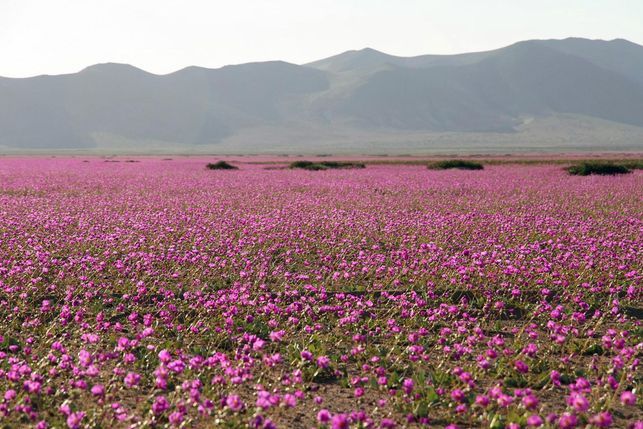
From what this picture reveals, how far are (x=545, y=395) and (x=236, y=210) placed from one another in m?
11.9

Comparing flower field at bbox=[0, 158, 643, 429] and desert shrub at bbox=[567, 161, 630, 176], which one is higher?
desert shrub at bbox=[567, 161, 630, 176]

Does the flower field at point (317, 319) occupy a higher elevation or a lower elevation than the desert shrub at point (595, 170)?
lower

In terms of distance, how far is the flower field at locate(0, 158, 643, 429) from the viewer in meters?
5.07

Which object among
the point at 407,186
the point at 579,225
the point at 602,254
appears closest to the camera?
the point at 602,254

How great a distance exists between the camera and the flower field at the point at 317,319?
507 centimetres

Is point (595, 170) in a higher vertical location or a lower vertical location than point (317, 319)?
higher

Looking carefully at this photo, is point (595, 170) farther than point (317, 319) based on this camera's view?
Yes

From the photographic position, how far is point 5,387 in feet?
18.0

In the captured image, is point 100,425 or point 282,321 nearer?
point 100,425

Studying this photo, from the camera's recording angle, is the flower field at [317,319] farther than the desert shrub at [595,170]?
No

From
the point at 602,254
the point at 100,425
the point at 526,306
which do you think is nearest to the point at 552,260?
the point at 602,254

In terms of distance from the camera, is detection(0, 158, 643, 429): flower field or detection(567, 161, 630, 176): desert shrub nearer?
detection(0, 158, 643, 429): flower field

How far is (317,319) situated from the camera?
7699mm

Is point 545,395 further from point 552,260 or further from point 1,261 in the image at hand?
point 1,261
